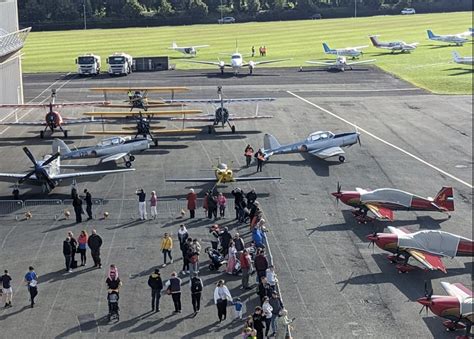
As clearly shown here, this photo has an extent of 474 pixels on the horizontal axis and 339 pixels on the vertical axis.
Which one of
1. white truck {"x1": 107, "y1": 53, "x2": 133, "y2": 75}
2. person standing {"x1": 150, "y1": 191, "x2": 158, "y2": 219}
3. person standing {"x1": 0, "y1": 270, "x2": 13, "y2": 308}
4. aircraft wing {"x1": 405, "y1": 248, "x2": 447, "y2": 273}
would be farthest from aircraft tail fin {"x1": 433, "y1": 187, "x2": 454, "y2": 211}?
white truck {"x1": 107, "y1": 53, "x2": 133, "y2": 75}

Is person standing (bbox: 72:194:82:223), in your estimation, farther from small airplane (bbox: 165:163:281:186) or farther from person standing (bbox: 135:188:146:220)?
small airplane (bbox: 165:163:281:186)

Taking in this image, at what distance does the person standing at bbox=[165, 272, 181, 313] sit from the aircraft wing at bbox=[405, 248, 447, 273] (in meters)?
8.65

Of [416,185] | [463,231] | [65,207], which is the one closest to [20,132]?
[65,207]

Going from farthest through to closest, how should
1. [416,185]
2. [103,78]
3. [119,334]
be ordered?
[103,78] < [416,185] < [119,334]

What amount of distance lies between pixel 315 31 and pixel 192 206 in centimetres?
9242

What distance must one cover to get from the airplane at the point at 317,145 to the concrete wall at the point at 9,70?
70.7ft

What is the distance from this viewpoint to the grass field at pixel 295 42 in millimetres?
85000

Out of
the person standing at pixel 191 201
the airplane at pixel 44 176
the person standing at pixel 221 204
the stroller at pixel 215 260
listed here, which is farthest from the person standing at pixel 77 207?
the stroller at pixel 215 260

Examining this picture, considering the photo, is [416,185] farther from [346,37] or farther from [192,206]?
[346,37]

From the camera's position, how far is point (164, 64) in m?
87.7

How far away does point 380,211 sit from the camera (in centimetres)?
3450

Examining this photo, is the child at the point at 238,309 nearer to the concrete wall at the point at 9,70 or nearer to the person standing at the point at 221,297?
the person standing at the point at 221,297

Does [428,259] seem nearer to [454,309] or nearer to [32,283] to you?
[454,309]

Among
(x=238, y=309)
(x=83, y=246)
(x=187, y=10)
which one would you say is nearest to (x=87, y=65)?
(x=83, y=246)
